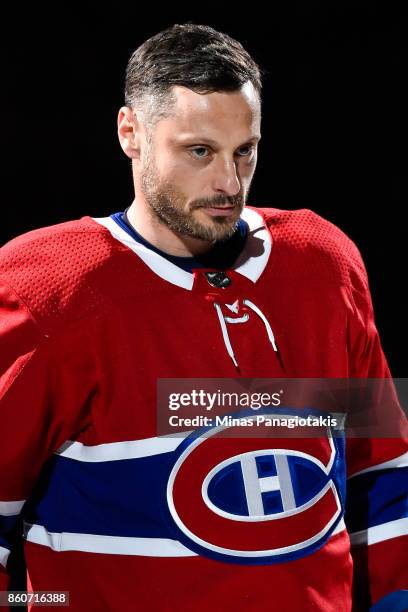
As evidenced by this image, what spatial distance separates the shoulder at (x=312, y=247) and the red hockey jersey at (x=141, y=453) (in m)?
0.08

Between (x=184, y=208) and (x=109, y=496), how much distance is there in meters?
0.31

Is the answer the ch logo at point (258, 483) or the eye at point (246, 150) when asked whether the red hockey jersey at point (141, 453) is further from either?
the eye at point (246, 150)

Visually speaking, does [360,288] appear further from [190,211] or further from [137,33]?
[137,33]

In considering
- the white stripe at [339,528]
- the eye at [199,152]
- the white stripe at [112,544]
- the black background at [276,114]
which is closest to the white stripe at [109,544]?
the white stripe at [112,544]

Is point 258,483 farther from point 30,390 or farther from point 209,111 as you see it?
point 209,111

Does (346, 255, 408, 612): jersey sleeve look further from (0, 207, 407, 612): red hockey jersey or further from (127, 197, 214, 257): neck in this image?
(127, 197, 214, 257): neck

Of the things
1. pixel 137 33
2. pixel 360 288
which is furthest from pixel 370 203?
pixel 360 288

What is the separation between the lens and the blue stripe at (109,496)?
1127mm

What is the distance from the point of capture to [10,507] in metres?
1.15

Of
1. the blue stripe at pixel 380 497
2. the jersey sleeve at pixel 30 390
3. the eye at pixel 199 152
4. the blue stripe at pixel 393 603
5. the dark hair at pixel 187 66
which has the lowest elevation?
the blue stripe at pixel 393 603

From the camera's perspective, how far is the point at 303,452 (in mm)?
1174

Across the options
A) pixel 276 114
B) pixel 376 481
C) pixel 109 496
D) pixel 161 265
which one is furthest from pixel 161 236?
pixel 276 114

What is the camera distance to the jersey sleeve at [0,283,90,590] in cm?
110

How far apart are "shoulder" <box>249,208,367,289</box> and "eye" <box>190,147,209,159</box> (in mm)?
169
